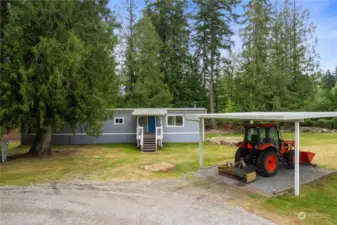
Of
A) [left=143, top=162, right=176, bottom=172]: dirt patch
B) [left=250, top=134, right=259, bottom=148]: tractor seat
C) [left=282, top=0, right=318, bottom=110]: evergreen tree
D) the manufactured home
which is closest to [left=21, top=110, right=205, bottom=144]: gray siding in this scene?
the manufactured home

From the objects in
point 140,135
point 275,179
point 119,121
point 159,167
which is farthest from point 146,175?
point 119,121

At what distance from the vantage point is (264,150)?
7.75 meters

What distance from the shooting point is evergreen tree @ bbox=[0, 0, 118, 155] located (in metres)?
10.0

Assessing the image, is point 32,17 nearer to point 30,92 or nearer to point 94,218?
point 30,92

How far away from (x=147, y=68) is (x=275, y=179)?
18284mm

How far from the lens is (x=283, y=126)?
81.6 feet

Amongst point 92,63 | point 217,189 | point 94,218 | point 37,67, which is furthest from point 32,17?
point 217,189

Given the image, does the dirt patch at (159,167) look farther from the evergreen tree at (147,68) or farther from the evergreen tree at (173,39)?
the evergreen tree at (173,39)

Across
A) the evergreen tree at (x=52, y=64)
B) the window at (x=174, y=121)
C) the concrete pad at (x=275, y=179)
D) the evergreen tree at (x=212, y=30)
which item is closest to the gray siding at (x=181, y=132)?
the window at (x=174, y=121)

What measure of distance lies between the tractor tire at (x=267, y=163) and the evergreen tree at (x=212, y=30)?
58.5 ft

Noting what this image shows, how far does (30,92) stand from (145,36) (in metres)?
15.3

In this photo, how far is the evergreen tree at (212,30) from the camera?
1028 inches

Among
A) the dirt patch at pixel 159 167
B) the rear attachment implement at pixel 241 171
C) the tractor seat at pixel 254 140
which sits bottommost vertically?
the dirt patch at pixel 159 167

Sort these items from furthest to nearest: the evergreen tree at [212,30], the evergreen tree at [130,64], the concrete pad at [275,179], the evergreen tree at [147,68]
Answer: the evergreen tree at [212,30]
the evergreen tree at [130,64]
the evergreen tree at [147,68]
the concrete pad at [275,179]
